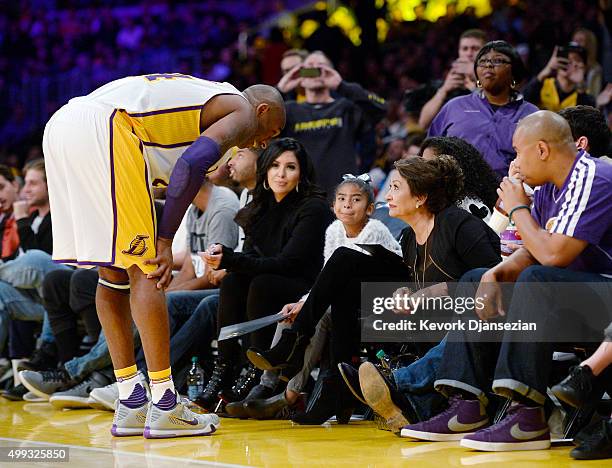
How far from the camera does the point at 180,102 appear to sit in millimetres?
4066

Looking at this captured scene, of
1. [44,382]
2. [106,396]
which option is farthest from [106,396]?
[44,382]

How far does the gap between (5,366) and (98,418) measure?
186 centimetres

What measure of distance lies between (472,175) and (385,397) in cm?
127

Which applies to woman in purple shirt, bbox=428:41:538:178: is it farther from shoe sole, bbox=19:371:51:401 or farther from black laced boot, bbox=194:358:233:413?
shoe sole, bbox=19:371:51:401

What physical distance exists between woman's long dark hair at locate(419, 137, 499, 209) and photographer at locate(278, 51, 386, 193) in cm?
175

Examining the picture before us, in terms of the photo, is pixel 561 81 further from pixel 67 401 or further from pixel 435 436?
pixel 67 401

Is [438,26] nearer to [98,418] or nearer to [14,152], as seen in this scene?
[14,152]

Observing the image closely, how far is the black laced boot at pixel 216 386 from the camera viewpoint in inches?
198

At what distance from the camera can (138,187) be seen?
157 inches

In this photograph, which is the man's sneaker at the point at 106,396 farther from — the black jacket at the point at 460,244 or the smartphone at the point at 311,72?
the smartphone at the point at 311,72

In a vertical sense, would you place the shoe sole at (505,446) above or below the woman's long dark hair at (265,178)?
below

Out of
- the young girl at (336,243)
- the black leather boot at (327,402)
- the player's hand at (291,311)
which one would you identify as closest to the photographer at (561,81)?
the young girl at (336,243)

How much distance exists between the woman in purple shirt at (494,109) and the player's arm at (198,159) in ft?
5.47

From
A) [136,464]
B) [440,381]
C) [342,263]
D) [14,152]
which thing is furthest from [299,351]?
[14,152]
